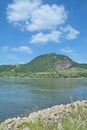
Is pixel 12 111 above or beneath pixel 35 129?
beneath

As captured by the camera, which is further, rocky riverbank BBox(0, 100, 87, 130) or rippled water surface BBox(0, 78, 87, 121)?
rippled water surface BBox(0, 78, 87, 121)

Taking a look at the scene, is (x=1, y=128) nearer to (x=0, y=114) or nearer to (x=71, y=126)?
(x=71, y=126)

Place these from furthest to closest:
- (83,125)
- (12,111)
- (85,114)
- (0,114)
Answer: (12,111)
(0,114)
(85,114)
(83,125)

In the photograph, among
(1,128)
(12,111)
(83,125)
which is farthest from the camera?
(12,111)

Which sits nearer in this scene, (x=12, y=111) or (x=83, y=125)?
(x=83, y=125)

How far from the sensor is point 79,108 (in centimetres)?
862

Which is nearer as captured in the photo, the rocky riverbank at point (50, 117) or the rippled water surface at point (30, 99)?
the rocky riverbank at point (50, 117)

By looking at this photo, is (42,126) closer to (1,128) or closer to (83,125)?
(1,128)

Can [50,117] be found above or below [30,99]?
above

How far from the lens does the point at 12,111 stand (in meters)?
42.5

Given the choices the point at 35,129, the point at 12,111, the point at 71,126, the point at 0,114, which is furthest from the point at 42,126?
the point at 12,111

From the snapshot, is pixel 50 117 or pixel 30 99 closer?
pixel 50 117

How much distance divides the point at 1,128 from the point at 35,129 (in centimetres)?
106

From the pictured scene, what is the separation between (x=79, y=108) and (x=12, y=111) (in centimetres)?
3475
